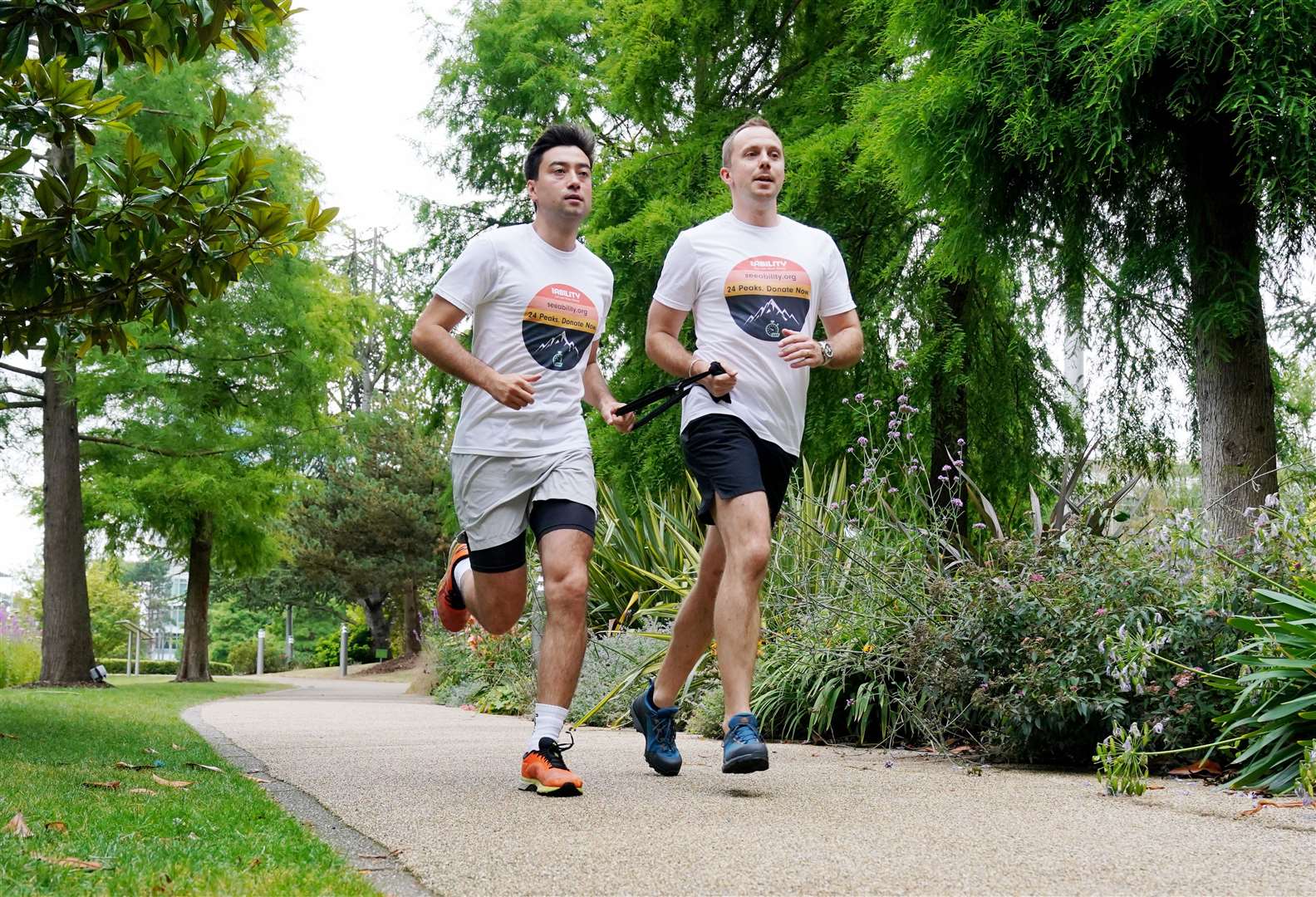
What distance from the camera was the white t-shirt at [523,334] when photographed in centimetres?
411

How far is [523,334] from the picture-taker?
4160mm

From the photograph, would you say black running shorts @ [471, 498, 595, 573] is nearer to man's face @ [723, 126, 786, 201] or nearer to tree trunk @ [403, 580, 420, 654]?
man's face @ [723, 126, 786, 201]

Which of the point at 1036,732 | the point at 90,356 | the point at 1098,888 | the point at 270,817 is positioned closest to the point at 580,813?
the point at 270,817

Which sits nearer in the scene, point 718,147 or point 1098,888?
point 1098,888

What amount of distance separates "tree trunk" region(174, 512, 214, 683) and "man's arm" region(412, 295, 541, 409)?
53.7 ft

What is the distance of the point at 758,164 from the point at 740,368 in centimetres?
76

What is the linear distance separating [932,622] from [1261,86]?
2.60 meters

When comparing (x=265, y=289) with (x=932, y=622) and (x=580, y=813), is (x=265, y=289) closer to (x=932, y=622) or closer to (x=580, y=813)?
(x=932, y=622)

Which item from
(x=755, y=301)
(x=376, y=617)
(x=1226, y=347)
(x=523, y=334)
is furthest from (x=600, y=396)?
(x=376, y=617)

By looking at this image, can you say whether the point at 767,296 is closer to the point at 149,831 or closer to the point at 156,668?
the point at 149,831

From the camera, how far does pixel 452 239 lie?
19.8 m

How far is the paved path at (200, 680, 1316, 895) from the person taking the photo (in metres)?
2.49

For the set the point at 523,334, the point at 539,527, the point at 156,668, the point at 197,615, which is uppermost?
the point at 523,334

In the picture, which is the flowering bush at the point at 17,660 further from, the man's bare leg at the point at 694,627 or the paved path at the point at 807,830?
the man's bare leg at the point at 694,627
